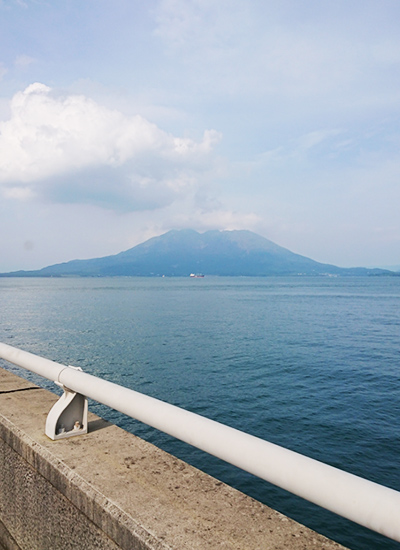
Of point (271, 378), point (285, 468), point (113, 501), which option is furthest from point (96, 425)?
point (271, 378)

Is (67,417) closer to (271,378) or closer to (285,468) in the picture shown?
(285,468)

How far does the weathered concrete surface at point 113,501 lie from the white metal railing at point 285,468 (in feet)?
1.36

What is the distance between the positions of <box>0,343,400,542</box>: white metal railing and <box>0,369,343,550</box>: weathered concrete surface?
1.36ft

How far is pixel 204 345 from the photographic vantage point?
2820 cm

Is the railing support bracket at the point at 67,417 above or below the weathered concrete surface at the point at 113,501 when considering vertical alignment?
above

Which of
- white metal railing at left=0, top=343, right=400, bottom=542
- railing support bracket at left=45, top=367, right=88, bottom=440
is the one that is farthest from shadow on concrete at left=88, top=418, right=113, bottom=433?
white metal railing at left=0, top=343, right=400, bottom=542

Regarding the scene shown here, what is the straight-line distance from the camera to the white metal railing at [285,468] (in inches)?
52.3

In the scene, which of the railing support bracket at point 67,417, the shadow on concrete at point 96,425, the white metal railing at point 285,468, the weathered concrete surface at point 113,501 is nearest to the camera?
the white metal railing at point 285,468

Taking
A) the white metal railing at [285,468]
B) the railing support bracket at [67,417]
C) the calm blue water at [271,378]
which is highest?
the white metal railing at [285,468]

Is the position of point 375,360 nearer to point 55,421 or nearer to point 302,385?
point 302,385

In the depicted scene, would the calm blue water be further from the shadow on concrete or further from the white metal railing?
the white metal railing

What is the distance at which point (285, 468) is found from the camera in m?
1.57

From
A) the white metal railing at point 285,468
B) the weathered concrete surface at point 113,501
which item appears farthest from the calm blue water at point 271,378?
the white metal railing at point 285,468

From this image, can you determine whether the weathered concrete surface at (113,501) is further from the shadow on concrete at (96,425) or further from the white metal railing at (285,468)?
the white metal railing at (285,468)
